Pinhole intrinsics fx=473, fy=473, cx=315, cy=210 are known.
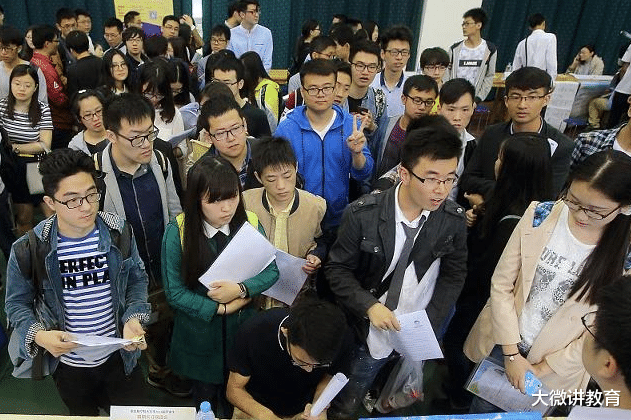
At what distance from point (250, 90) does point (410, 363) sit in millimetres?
1962

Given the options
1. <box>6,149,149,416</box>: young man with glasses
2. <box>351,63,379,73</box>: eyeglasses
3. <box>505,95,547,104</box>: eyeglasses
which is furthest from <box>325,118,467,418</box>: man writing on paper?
<box>351,63,379,73</box>: eyeglasses

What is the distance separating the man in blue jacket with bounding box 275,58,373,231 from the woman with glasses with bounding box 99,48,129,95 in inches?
57.6

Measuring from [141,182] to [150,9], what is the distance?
178 inches

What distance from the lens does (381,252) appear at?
1.57 meters

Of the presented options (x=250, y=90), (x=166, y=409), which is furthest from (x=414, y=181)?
(x=250, y=90)

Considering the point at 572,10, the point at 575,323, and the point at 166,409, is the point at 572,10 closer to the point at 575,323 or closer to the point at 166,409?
the point at 575,323

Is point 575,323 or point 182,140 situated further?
point 182,140

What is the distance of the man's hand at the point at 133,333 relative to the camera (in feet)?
4.85

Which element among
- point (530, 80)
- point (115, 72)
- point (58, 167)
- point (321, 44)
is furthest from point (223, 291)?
point (321, 44)

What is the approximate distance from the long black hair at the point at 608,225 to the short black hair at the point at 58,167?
58.6 inches

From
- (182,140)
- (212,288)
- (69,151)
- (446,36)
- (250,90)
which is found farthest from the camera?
(446,36)

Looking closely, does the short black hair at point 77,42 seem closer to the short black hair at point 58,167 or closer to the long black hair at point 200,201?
the short black hair at point 58,167

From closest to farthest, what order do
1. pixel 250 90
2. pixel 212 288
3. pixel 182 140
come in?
pixel 212 288, pixel 182 140, pixel 250 90

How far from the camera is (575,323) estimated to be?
4.88 ft
